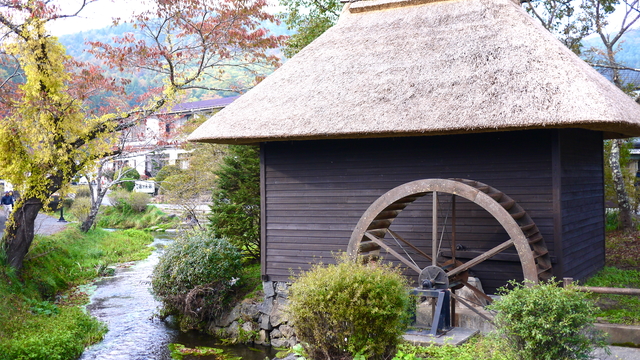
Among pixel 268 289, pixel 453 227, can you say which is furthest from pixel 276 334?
pixel 453 227

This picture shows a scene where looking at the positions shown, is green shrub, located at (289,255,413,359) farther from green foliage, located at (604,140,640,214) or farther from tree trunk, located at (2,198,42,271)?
green foliage, located at (604,140,640,214)

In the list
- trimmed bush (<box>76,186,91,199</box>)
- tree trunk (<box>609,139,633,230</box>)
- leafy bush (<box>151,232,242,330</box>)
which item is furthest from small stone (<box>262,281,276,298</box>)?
trimmed bush (<box>76,186,91,199</box>)

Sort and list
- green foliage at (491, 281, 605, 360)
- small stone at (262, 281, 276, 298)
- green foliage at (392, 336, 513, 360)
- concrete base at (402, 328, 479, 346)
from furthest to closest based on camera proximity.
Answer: small stone at (262, 281, 276, 298)
concrete base at (402, 328, 479, 346)
green foliage at (392, 336, 513, 360)
green foliage at (491, 281, 605, 360)

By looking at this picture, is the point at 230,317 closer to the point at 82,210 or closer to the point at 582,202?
the point at 582,202

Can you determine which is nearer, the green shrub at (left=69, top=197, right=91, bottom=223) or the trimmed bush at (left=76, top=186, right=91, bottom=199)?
the green shrub at (left=69, top=197, right=91, bottom=223)

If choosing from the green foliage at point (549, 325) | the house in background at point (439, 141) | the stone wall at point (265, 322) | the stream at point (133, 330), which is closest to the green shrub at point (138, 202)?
the stream at point (133, 330)

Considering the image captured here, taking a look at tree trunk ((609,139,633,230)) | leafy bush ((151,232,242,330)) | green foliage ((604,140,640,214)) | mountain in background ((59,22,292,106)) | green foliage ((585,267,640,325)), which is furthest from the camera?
mountain in background ((59,22,292,106))

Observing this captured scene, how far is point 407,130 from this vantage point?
8.01 m

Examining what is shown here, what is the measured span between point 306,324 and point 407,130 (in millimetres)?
3326

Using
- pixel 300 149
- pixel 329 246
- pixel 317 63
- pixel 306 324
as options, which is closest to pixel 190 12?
pixel 317 63

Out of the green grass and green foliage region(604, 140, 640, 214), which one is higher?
green foliage region(604, 140, 640, 214)

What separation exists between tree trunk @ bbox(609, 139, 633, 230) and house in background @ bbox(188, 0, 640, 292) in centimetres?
357

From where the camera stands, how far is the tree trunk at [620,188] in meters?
13.9

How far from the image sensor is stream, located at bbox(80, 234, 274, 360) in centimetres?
899
